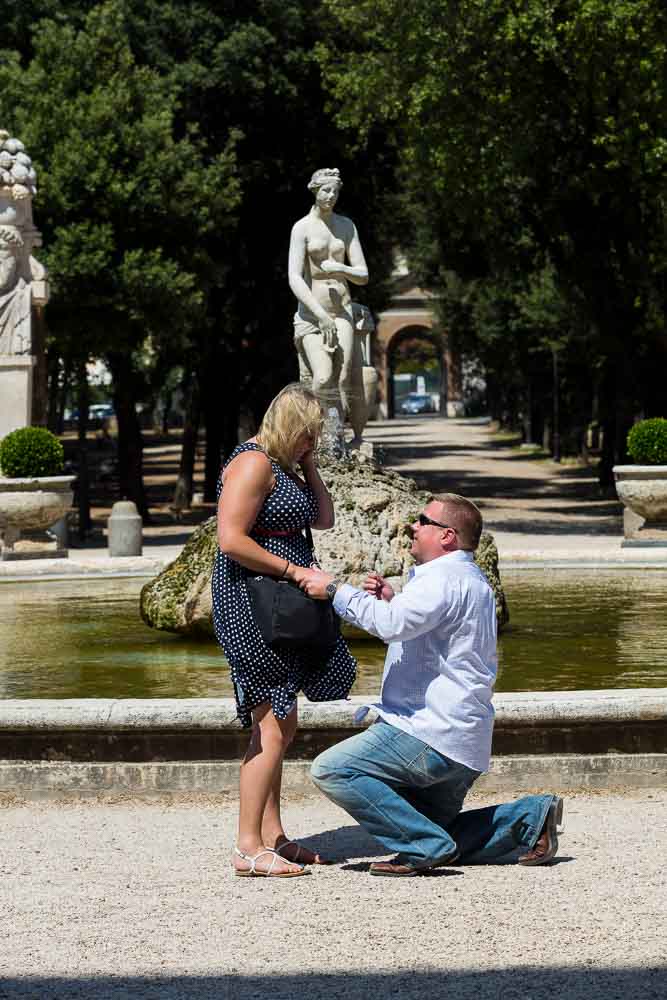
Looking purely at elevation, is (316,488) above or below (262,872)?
above

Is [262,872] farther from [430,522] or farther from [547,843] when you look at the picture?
[430,522]

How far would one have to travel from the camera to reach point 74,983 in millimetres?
4473

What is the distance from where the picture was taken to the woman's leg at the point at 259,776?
566 centimetres

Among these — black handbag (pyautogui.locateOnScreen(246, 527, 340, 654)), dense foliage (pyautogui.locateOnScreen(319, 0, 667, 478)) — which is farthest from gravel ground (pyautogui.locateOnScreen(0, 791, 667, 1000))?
dense foliage (pyautogui.locateOnScreen(319, 0, 667, 478))

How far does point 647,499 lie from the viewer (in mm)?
17906

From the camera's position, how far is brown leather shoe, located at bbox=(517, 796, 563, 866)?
18.8 ft

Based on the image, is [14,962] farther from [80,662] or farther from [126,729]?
[80,662]

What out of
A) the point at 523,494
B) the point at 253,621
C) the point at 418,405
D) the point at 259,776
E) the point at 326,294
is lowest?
the point at 418,405

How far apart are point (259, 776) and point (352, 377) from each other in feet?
40.0

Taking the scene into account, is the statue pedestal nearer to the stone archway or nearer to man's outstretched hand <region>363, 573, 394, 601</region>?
man's outstretched hand <region>363, 573, 394, 601</region>

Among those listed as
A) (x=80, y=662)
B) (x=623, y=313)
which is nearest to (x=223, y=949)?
(x=80, y=662)

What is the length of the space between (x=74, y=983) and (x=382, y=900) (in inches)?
47.5

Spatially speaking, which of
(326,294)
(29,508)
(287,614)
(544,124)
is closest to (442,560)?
(287,614)

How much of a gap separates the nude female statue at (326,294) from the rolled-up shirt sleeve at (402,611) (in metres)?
11.6
